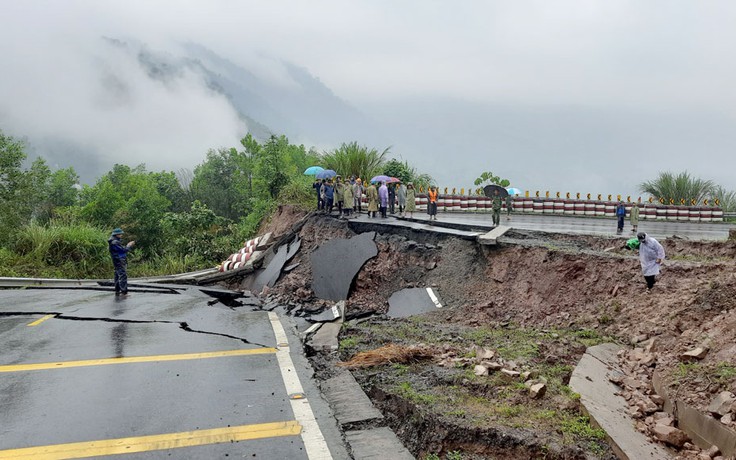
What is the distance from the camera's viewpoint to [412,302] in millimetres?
14031

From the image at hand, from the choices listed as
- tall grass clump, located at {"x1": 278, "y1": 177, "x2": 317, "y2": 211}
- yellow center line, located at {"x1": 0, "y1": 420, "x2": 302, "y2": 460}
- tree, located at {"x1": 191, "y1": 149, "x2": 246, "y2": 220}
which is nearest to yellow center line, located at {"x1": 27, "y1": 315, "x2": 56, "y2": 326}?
yellow center line, located at {"x1": 0, "y1": 420, "x2": 302, "y2": 460}

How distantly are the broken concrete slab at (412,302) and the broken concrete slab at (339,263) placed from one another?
152 cm

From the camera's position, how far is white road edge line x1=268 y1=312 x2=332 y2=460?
4926 millimetres

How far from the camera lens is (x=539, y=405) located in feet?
20.3

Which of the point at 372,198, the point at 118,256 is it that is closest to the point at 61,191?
the point at 372,198

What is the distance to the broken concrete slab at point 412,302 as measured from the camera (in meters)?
13.5

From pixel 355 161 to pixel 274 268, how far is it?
582 inches

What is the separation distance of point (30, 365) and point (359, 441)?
193 inches

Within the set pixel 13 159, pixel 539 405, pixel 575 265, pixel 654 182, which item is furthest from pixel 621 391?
pixel 654 182

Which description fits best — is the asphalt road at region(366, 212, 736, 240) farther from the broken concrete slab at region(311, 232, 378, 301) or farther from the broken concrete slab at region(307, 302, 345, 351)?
the broken concrete slab at region(307, 302, 345, 351)

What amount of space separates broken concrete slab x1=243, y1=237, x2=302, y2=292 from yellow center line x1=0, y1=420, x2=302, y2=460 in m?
13.1

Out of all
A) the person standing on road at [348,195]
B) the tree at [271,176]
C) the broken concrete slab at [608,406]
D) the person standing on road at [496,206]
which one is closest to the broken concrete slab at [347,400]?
the broken concrete slab at [608,406]

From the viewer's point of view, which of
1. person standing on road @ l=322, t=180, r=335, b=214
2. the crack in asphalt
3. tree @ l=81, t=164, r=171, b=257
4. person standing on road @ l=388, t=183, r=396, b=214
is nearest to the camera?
the crack in asphalt

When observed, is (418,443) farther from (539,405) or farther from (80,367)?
(80,367)
